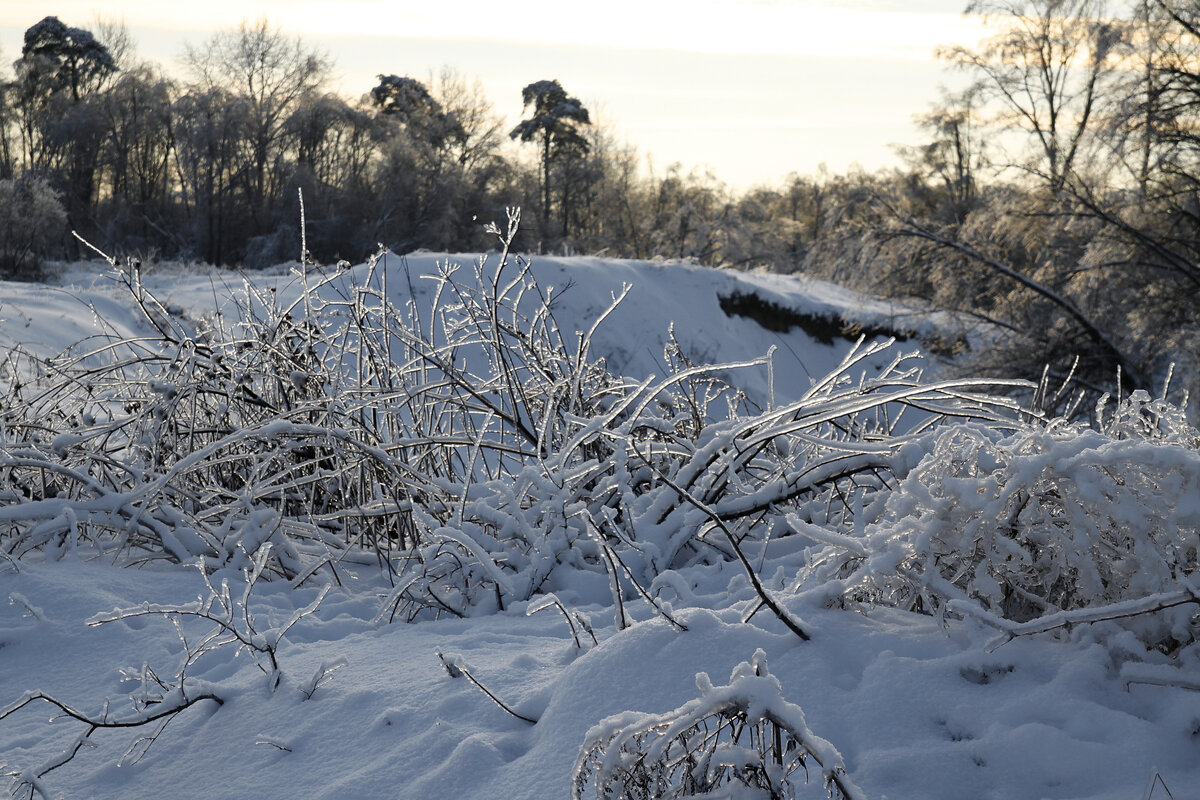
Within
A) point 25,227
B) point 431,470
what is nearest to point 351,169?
point 25,227

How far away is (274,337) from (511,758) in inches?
105

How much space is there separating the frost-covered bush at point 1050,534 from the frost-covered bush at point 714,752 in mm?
627

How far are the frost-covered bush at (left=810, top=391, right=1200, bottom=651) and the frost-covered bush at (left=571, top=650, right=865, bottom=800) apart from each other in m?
0.63

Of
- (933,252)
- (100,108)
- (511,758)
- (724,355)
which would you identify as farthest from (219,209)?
(511,758)

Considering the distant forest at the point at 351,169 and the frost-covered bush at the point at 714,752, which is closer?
the frost-covered bush at the point at 714,752

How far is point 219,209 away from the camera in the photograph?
30.3 meters

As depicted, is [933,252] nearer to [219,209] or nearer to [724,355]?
[724,355]

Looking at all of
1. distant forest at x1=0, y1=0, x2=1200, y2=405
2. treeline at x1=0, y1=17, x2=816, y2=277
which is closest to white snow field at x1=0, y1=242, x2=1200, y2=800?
distant forest at x1=0, y1=0, x2=1200, y2=405

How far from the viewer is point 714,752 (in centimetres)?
118

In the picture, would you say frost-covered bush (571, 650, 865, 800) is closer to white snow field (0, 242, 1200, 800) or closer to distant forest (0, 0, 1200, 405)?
white snow field (0, 242, 1200, 800)

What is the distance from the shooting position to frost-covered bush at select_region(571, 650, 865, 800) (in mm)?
1143

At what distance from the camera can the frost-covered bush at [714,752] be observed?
3.75 ft

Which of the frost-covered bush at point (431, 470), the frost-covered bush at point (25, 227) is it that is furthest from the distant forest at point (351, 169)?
the frost-covered bush at point (431, 470)

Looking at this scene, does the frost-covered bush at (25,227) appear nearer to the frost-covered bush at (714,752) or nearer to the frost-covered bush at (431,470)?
the frost-covered bush at (431,470)
